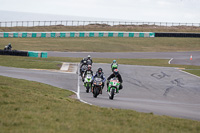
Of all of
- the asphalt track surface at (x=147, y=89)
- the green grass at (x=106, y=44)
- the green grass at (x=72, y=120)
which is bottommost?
the asphalt track surface at (x=147, y=89)

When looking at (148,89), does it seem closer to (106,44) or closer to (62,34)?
(106,44)

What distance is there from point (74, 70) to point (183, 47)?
123ft

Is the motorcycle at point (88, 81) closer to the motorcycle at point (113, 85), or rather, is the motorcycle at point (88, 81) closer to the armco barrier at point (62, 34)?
the motorcycle at point (113, 85)

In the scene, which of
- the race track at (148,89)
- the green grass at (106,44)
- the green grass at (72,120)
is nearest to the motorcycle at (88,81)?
the race track at (148,89)

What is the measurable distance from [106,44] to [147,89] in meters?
42.8

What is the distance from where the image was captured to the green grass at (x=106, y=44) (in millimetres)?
60906

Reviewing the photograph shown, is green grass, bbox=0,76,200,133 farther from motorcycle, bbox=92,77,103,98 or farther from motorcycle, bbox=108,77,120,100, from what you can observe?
motorcycle, bbox=92,77,103,98

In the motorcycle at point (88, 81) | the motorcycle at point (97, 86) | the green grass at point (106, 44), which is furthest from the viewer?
the green grass at point (106, 44)

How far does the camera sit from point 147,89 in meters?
24.5

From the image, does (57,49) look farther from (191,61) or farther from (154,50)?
(191,61)

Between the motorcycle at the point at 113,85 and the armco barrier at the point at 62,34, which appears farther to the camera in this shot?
the armco barrier at the point at 62,34

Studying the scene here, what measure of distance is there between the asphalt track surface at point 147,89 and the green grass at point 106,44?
2566 centimetres

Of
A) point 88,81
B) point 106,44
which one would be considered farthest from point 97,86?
point 106,44

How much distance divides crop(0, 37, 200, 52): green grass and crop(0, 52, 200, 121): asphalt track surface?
25656 millimetres
